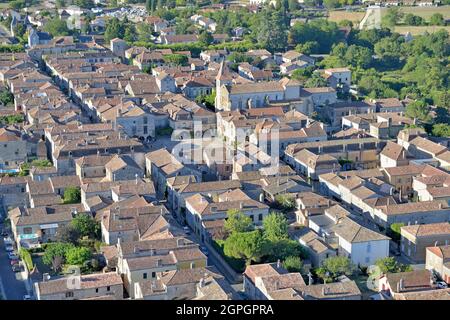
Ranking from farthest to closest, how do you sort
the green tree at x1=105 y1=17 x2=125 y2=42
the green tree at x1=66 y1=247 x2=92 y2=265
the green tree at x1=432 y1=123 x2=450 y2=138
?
the green tree at x1=105 y1=17 x2=125 y2=42 < the green tree at x1=432 y1=123 x2=450 y2=138 < the green tree at x1=66 y1=247 x2=92 y2=265

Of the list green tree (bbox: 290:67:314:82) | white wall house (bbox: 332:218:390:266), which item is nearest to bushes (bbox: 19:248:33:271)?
white wall house (bbox: 332:218:390:266)

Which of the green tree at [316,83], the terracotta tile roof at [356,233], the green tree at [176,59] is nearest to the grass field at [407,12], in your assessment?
the green tree at [176,59]

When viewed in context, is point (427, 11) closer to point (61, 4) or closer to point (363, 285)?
point (61, 4)

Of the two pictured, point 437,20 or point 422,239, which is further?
point 437,20

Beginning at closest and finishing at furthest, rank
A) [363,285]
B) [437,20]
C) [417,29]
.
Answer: [363,285] → [417,29] → [437,20]

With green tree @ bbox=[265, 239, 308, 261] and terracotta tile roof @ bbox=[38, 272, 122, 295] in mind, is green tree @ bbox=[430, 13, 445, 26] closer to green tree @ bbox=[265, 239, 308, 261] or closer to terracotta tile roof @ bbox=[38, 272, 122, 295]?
green tree @ bbox=[265, 239, 308, 261]

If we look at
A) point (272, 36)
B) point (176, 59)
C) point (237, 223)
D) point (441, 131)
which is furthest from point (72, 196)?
point (272, 36)
